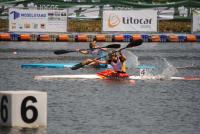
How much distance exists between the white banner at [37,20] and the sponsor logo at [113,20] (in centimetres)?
297

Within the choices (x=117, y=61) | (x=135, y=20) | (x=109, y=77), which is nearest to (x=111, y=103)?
(x=117, y=61)

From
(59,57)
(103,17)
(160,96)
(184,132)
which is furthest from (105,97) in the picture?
(103,17)

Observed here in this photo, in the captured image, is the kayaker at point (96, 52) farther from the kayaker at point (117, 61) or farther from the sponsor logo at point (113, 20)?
the sponsor logo at point (113, 20)

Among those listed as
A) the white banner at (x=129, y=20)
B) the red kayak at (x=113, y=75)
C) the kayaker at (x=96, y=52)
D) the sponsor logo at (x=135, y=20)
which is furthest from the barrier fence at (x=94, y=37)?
the red kayak at (x=113, y=75)

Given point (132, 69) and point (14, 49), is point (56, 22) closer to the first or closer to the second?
point (14, 49)

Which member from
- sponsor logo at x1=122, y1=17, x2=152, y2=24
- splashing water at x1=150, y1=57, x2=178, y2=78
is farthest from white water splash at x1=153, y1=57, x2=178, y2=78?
sponsor logo at x1=122, y1=17, x2=152, y2=24

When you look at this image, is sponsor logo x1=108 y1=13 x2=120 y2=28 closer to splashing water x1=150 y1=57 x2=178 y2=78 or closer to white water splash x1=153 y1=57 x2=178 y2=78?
splashing water x1=150 y1=57 x2=178 y2=78

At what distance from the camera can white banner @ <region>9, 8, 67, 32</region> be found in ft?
191

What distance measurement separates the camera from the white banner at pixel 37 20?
191 feet

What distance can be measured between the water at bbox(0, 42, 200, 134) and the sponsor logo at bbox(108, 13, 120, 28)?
12.1 metres

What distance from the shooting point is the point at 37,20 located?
192ft

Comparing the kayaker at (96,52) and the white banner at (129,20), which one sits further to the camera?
the white banner at (129,20)

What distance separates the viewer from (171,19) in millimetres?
63906

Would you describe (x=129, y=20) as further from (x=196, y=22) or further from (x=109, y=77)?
(x=109, y=77)
